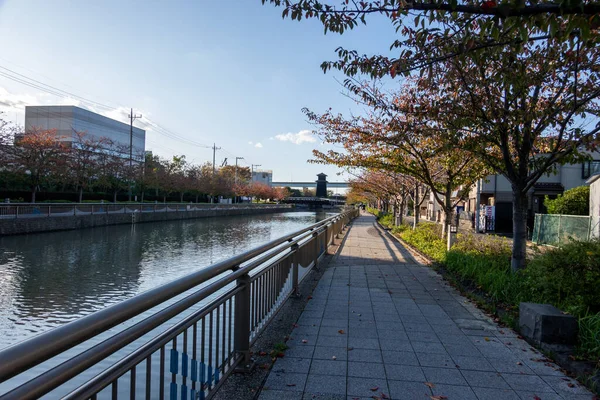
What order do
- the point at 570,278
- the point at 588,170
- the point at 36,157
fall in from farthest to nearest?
the point at 588,170, the point at 36,157, the point at 570,278

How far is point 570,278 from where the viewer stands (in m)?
5.50

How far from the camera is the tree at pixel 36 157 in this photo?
25720mm

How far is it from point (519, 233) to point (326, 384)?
18.2 feet

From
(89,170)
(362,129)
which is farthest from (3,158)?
(362,129)

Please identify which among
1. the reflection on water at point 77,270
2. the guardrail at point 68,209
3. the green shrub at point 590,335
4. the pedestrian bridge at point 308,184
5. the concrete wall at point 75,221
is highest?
the pedestrian bridge at point 308,184

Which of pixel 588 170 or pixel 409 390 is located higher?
pixel 588 170

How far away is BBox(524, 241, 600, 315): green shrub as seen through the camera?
5176 millimetres

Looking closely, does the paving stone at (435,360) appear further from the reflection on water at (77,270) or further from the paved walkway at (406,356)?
the reflection on water at (77,270)

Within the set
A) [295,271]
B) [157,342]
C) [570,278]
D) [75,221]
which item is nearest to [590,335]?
[570,278]

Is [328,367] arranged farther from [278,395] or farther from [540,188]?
[540,188]

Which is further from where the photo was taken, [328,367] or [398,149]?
[398,149]

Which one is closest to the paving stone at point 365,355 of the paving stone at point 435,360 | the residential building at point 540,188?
the paving stone at point 435,360

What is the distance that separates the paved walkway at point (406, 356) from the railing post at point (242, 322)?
0.28 meters

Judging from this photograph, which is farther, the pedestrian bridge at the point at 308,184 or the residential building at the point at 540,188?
the pedestrian bridge at the point at 308,184
